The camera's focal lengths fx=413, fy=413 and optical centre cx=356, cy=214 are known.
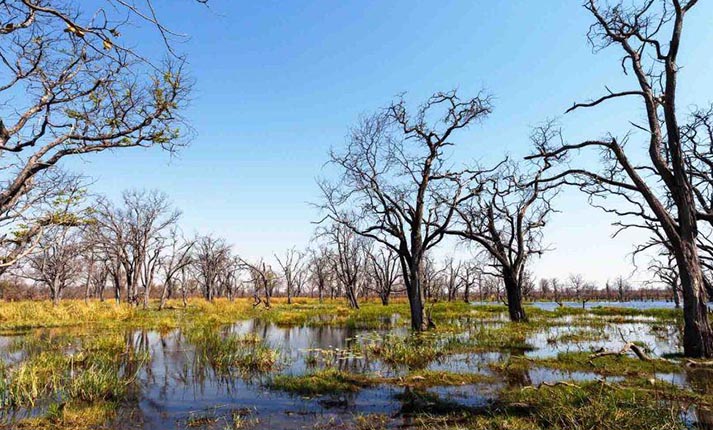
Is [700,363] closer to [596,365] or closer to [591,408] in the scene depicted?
[596,365]

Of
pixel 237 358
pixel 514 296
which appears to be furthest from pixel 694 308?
pixel 237 358

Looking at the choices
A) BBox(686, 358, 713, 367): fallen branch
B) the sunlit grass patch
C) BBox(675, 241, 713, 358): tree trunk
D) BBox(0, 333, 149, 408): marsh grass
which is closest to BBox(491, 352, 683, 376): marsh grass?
BBox(686, 358, 713, 367): fallen branch

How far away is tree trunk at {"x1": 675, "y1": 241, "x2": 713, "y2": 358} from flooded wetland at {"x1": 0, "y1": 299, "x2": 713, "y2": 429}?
0.58 m

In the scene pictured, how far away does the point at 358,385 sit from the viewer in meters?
9.29

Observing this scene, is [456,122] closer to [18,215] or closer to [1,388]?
[18,215]

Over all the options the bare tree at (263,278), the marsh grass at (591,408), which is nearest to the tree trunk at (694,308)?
the marsh grass at (591,408)

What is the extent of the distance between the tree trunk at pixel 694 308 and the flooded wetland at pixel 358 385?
575mm

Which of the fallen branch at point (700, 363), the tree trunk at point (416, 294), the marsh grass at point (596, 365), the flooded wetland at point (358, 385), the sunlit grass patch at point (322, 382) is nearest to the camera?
the flooded wetland at point (358, 385)

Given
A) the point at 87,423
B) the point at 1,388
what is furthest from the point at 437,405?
Result: the point at 1,388

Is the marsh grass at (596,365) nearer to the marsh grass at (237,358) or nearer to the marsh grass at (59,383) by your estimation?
the marsh grass at (237,358)

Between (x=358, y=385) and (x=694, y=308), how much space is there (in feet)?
29.9

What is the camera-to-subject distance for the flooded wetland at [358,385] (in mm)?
6543

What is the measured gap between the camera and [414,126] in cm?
1894

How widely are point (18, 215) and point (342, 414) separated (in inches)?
380
